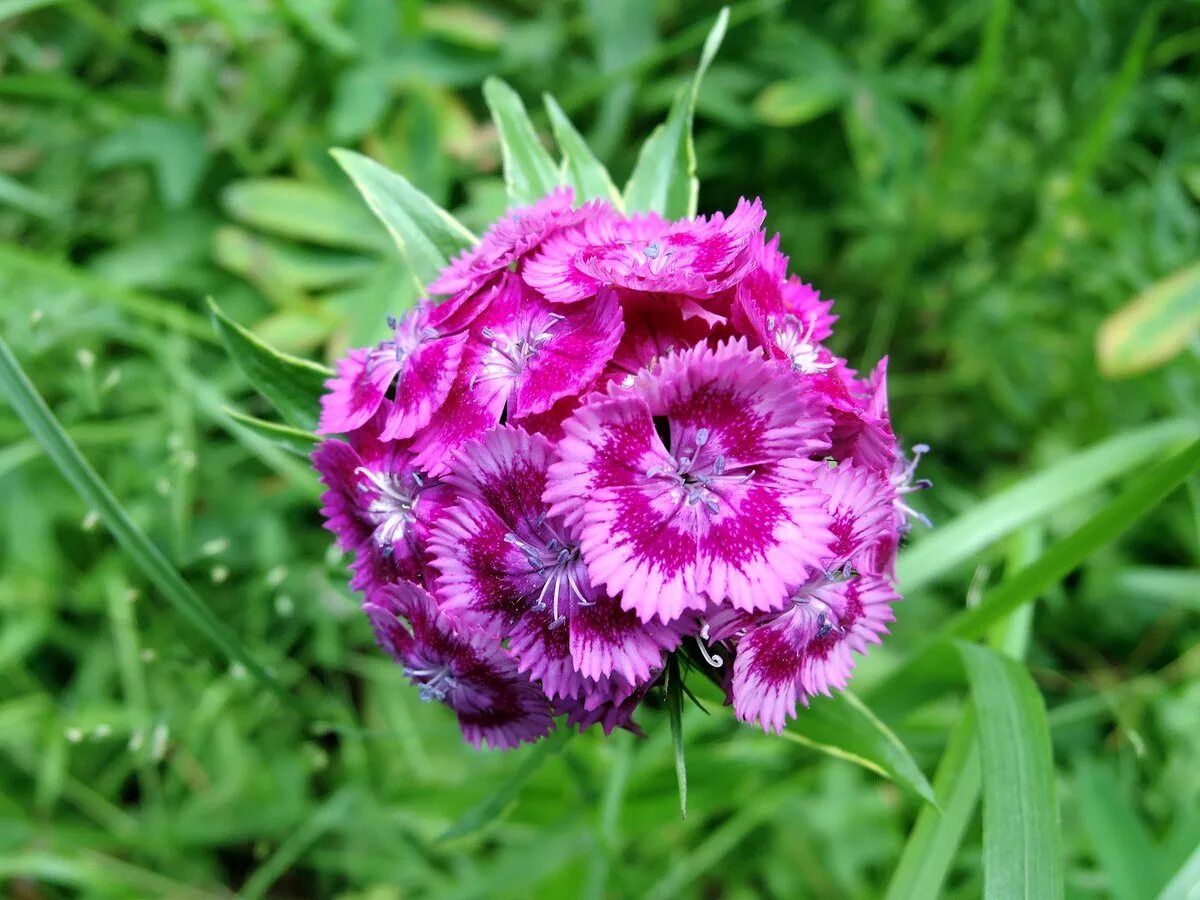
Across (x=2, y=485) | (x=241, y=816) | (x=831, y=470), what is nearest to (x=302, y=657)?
(x=241, y=816)

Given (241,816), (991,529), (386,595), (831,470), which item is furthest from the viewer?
(241,816)

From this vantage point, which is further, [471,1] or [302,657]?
[471,1]

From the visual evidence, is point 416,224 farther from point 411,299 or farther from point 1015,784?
point 1015,784

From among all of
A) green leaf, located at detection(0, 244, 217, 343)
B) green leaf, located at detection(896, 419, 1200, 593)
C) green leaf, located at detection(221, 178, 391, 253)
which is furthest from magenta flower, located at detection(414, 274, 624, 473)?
green leaf, located at detection(221, 178, 391, 253)

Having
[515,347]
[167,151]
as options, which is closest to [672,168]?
[515,347]

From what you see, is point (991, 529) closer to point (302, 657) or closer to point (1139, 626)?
point (1139, 626)

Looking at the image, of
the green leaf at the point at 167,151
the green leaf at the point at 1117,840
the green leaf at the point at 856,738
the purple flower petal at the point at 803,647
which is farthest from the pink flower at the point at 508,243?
the green leaf at the point at 167,151

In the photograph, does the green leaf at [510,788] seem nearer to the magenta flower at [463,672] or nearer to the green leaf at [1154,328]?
the magenta flower at [463,672]
